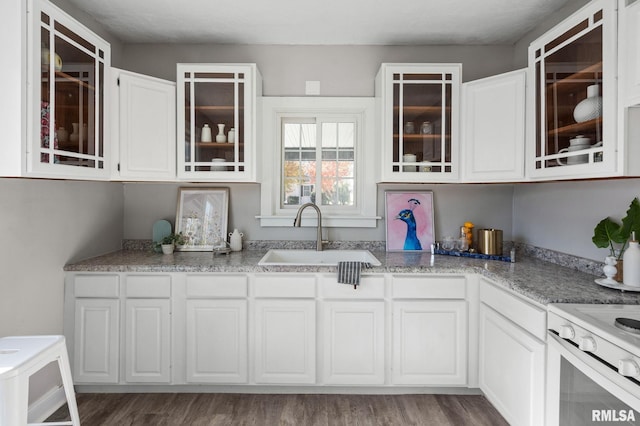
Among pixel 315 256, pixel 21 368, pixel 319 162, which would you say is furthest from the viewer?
pixel 319 162

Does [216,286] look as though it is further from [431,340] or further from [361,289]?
[431,340]

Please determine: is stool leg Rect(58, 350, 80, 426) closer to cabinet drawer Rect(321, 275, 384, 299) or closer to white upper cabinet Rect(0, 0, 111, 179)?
white upper cabinet Rect(0, 0, 111, 179)

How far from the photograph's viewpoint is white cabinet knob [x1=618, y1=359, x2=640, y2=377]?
110cm

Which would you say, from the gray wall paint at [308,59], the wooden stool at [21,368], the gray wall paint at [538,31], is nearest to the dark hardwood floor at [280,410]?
the wooden stool at [21,368]

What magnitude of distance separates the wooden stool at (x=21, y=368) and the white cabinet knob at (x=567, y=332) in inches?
84.8

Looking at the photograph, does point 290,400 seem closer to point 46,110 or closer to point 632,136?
point 46,110

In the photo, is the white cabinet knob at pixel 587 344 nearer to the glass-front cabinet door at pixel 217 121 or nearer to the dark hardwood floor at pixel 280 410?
the dark hardwood floor at pixel 280 410

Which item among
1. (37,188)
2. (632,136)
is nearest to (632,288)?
(632,136)

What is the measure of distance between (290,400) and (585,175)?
2.12 m

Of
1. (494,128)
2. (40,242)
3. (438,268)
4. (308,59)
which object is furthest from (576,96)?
(40,242)

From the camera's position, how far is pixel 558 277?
2012 mm

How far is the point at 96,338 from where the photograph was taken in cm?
228

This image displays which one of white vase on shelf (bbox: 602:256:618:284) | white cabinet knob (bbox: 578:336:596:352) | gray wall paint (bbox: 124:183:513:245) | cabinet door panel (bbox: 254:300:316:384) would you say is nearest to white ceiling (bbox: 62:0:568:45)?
gray wall paint (bbox: 124:183:513:245)

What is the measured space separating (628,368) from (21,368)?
2146mm
